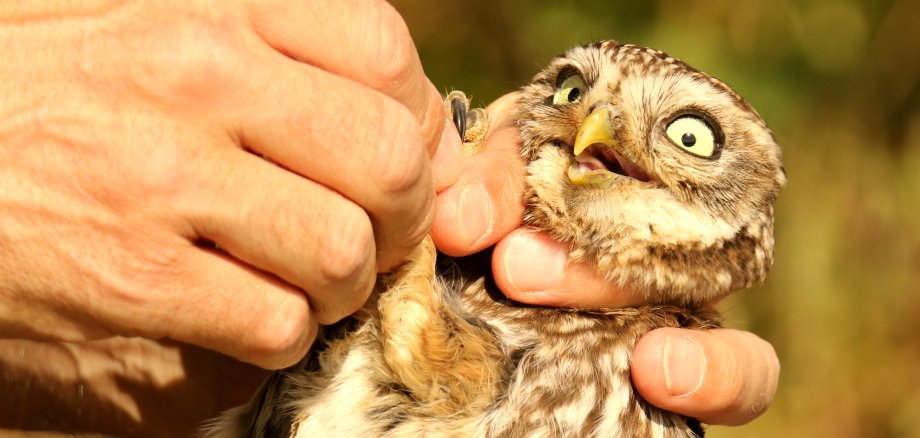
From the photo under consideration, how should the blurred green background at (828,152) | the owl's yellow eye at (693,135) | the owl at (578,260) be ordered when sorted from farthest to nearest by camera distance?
the blurred green background at (828,152), the owl's yellow eye at (693,135), the owl at (578,260)

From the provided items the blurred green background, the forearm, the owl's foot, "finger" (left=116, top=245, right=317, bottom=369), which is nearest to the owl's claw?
the owl's foot

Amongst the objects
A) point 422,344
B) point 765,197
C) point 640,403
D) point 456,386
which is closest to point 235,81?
point 422,344

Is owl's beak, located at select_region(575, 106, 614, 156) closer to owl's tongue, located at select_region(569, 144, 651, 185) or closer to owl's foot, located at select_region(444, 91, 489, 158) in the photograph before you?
owl's tongue, located at select_region(569, 144, 651, 185)

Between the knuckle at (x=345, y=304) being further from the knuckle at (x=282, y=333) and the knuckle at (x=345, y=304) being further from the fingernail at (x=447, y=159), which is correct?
the fingernail at (x=447, y=159)

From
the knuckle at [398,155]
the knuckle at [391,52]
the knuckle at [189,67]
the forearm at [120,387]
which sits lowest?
the forearm at [120,387]

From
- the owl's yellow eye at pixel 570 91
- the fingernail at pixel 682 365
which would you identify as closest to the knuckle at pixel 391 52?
the owl's yellow eye at pixel 570 91

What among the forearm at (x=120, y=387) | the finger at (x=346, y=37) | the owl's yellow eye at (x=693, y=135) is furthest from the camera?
the forearm at (x=120, y=387)

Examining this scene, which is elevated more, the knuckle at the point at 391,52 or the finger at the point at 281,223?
the knuckle at the point at 391,52

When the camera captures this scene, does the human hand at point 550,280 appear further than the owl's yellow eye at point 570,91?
No
